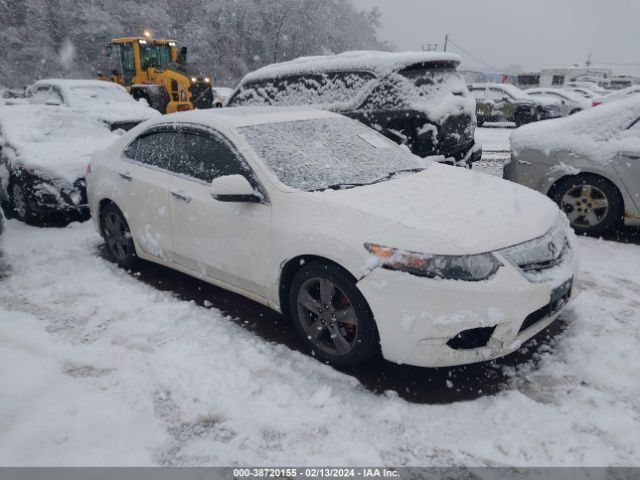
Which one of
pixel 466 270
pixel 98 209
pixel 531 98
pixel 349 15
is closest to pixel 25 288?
pixel 98 209

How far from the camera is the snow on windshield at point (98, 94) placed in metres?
10.5

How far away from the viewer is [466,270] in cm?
285

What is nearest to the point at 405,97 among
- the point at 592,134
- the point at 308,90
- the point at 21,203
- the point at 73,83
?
the point at 308,90

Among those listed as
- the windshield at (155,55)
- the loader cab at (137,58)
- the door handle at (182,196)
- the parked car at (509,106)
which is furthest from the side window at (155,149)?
the parked car at (509,106)

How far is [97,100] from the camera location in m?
10.7

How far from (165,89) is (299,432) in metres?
16.5

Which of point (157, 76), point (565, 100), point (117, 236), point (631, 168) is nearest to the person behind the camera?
point (117, 236)

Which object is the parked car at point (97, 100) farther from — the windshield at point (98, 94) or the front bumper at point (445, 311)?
the front bumper at point (445, 311)

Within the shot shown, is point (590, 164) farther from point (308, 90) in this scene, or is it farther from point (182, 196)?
point (182, 196)

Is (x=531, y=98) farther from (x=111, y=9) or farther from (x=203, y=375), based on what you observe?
(x=111, y=9)

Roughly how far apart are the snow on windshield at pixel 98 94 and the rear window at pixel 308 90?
13.3ft

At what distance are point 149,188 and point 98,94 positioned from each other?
7764 millimetres

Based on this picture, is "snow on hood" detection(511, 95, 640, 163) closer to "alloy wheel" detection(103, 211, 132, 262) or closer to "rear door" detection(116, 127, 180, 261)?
"rear door" detection(116, 127, 180, 261)

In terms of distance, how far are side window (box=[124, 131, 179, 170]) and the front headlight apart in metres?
2.34
